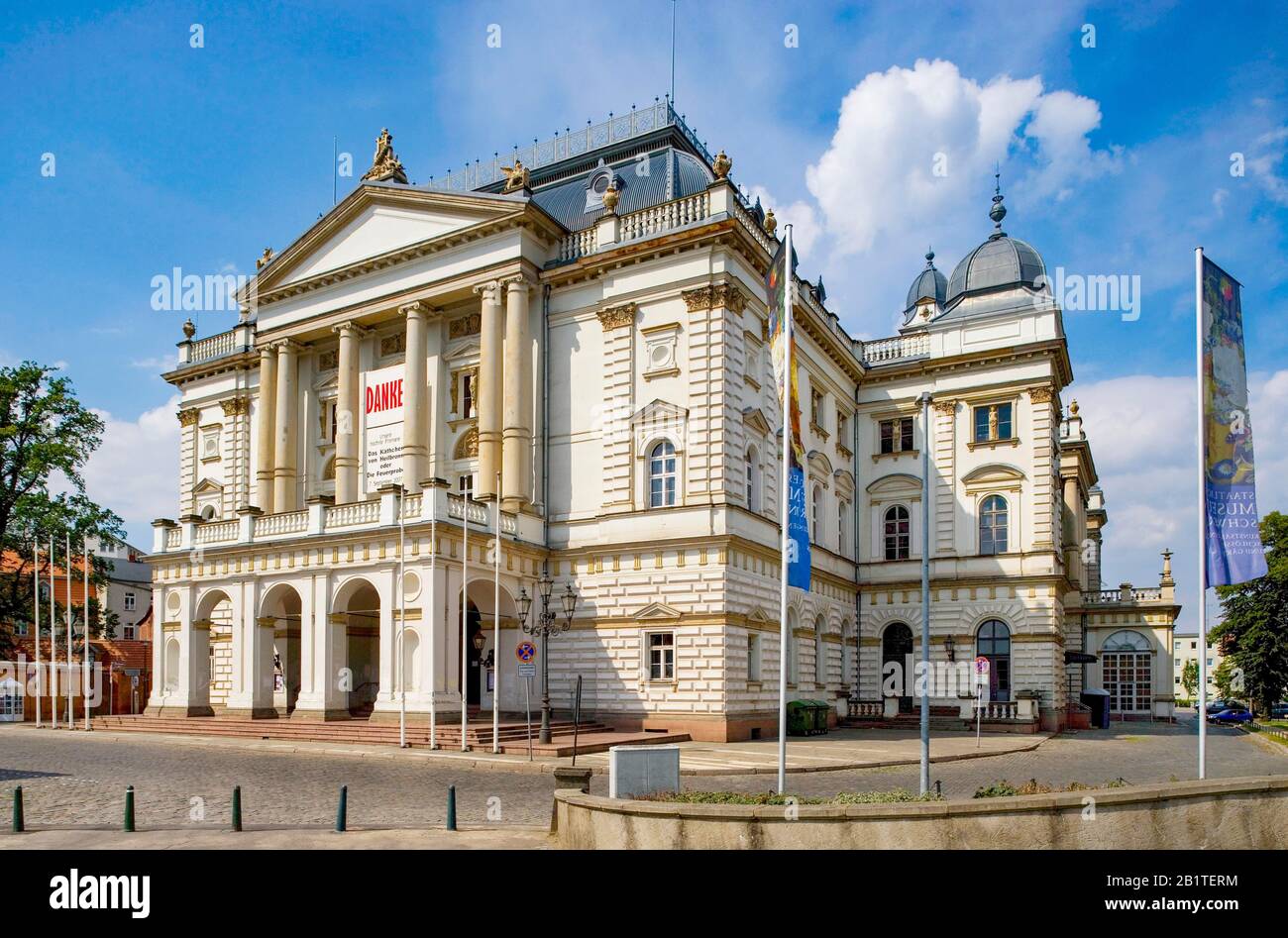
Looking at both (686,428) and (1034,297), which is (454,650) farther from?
(1034,297)

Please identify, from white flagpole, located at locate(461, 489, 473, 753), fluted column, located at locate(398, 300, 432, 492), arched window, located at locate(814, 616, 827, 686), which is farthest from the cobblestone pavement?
fluted column, located at locate(398, 300, 432, 492)

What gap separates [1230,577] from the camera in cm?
1584

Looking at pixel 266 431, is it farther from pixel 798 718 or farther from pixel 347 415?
pixel 798 718

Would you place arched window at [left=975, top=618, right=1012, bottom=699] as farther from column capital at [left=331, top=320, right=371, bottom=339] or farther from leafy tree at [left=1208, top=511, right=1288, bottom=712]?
column capital at [left=331, top=320, right=371, bottom=339]

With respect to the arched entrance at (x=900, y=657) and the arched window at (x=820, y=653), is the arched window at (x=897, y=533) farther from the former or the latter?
the arched window at (x=820, y=653)

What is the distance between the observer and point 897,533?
4419cm

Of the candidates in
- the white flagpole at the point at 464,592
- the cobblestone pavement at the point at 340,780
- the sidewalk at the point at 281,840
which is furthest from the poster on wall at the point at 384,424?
the sidewalk at the point at 281,840

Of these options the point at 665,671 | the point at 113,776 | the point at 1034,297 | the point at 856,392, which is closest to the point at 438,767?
the point at 113,776

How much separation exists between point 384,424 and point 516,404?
16.7ft

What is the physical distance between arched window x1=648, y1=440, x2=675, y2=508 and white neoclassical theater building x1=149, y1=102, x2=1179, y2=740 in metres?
0.09

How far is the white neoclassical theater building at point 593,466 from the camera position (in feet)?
103

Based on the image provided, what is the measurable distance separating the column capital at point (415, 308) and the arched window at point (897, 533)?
21443 millimetres
